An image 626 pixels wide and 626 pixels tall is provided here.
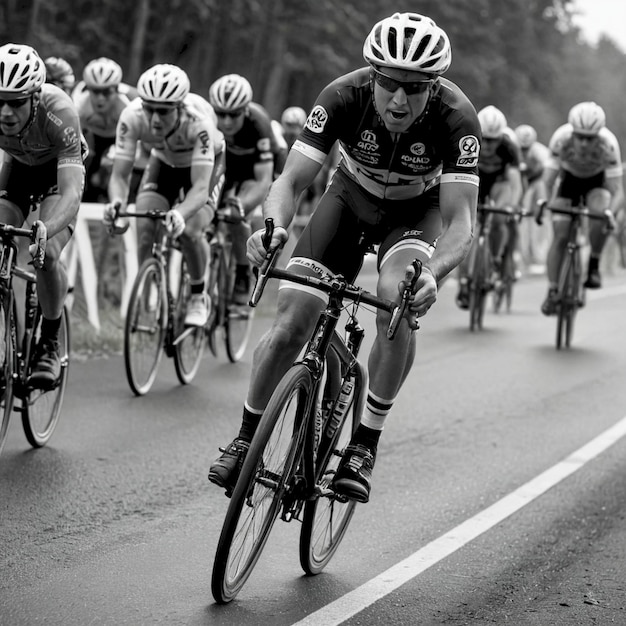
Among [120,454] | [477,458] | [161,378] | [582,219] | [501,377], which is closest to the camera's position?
[120,454]

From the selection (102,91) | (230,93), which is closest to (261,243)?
(230,93)

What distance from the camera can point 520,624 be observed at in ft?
16.2

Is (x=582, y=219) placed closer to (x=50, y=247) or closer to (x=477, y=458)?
(x=477, y=458)

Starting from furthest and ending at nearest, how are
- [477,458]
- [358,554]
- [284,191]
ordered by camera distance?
[477,458] < [358,554] < [284,191]

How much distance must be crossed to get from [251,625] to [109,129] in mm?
8748

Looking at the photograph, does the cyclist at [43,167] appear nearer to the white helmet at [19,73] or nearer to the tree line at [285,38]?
the white helmet at [19,73]

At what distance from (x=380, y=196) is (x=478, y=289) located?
925cm

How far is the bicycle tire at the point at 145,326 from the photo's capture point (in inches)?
355

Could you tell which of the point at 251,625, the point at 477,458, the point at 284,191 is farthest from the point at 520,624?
the point at 477,458

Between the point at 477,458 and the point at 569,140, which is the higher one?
the point at 569,140

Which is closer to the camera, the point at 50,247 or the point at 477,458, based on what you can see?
the point at 50,247

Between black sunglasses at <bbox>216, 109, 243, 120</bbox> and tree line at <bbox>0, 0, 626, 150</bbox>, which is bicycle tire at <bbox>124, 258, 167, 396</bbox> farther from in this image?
tree line at <bbox>0, 0, 626, 150</bbox>

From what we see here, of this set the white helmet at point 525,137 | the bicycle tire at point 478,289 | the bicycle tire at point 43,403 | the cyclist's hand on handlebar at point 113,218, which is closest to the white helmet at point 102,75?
the cyclist's hand on handlebar at point 113,218

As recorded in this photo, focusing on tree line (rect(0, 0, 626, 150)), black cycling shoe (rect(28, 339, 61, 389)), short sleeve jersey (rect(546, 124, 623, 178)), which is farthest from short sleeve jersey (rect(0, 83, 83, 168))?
tree line (rect(0, 0, 626, 150))
